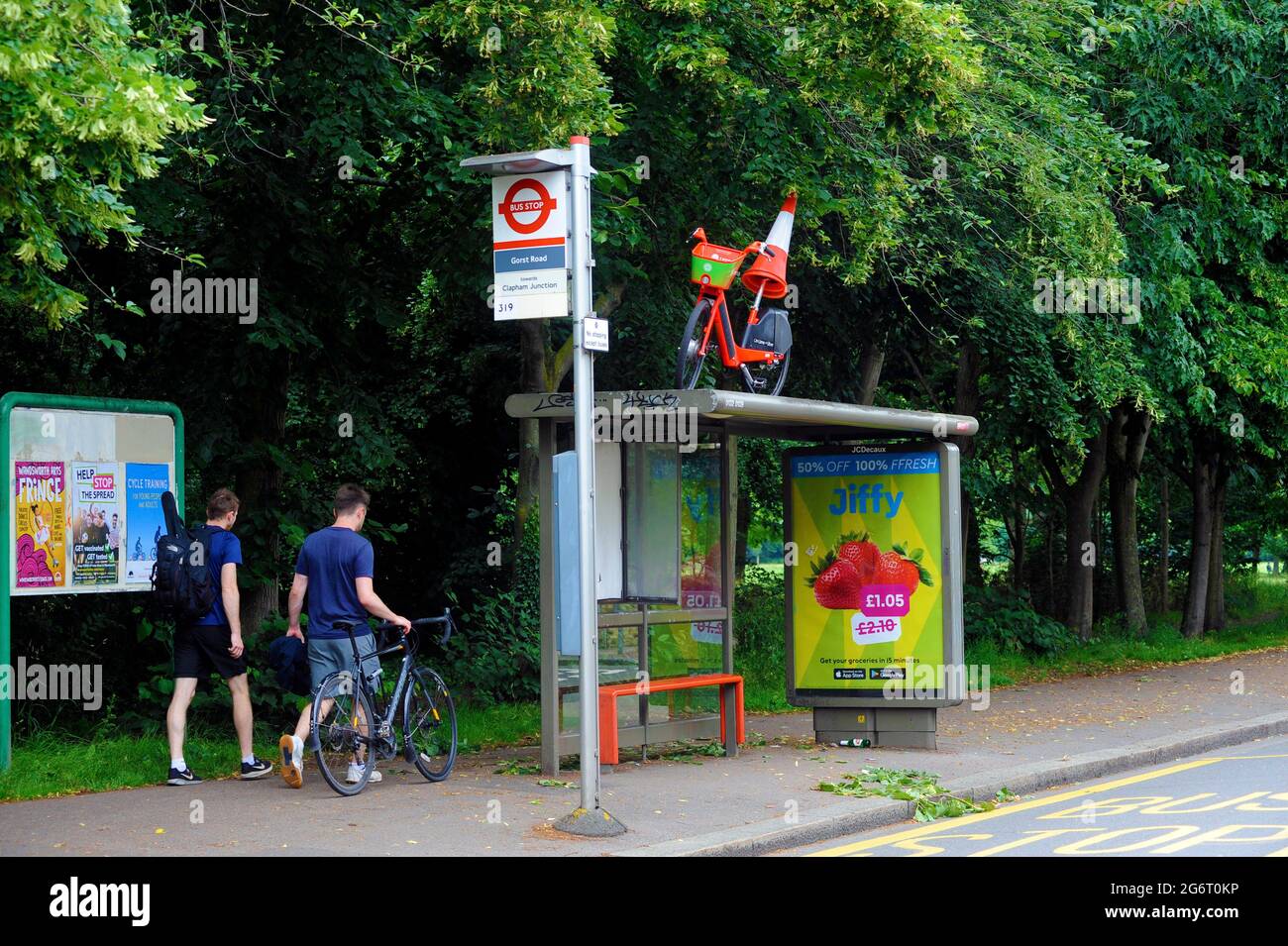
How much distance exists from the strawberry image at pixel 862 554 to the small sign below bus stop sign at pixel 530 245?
4.80m

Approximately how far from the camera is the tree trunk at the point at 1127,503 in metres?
25.1

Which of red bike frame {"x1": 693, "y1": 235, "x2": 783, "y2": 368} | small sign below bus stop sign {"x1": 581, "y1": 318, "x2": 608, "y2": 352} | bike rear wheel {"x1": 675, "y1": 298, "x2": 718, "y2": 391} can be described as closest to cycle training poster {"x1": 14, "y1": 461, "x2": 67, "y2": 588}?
small sign below bus stop sign {"x1": 581, "y1": 318, "x2": 608, "y2": 352}

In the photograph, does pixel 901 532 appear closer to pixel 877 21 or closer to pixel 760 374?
pixel 760 374

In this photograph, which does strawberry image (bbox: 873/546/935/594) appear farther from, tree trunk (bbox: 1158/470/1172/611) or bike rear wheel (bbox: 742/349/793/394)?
tree trunk (bbox: 1158/470/1172/611)

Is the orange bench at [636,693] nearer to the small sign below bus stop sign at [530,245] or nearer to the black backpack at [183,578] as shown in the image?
the black backpack at [183,578]

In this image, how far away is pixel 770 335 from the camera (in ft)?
41.8

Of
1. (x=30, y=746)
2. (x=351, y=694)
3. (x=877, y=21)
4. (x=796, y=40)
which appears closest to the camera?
(x=351, y=694)

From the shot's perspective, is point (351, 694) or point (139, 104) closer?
point (139, 104)

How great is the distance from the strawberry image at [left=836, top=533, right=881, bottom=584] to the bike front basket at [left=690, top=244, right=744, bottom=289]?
2.35 m

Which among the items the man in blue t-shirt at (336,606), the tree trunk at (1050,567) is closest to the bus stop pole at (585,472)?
the man in blue t-shirt at (336,606)

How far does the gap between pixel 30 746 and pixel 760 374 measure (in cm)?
634

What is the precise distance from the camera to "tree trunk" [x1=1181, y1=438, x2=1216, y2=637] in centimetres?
2634

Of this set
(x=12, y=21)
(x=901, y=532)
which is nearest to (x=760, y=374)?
(x=901, y=532)
